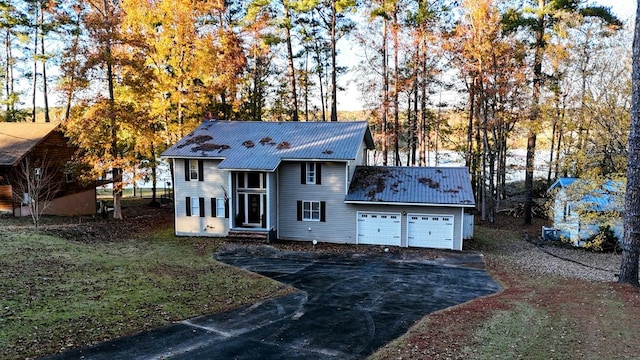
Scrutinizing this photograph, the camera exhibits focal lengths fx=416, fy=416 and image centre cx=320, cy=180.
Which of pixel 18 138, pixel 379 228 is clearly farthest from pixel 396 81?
pixel 18 138

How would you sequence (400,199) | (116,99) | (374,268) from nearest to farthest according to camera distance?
(374,268), (400,199), (116,99)

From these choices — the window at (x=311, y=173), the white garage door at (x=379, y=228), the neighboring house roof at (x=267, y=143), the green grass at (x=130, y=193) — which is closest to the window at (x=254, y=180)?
the neighboring house roof at (x=267, y=143)

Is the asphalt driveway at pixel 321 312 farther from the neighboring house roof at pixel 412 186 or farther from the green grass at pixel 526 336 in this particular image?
the neighboring house roof at pixel 412 186

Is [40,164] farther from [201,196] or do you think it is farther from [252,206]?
[252,206]

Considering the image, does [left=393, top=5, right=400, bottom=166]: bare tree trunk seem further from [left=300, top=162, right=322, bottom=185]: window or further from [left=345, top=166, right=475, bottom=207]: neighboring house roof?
[left=300, top=162, right=322, bottom=185]: window

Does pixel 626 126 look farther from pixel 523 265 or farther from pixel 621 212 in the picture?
pixel 523 265

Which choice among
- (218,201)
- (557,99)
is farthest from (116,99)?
(557,99)
